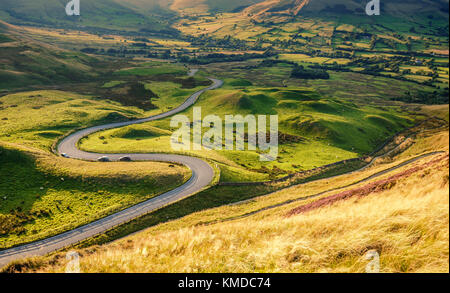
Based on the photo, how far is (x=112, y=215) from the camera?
42.9 metres

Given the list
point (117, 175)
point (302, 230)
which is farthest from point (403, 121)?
point (302, 230)

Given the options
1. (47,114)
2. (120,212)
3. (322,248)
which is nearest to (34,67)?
(47,114)

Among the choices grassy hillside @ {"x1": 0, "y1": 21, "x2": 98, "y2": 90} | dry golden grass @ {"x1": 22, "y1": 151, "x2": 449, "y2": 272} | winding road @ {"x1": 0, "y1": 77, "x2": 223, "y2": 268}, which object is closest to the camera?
dry golden grass @ {"x1": 22, "y1": 151, "x2": 449, "y2": 272}

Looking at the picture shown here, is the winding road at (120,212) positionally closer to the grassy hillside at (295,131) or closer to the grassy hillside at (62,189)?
the grassy hillside at (62,189)

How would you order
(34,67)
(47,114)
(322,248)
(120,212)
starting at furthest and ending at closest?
(34,67), (47,114), (120,212), (322,248)

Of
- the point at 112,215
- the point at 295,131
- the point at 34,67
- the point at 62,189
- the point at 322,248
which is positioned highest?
the point at 34,67

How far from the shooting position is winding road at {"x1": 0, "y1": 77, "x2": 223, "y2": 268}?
34594 millimetres

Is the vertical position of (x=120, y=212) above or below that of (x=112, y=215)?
above

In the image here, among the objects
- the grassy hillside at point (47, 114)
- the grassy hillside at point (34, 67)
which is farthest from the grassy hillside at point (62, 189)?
the grassy hillside at point (34, 67)

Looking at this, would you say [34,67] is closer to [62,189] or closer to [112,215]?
[62,189]

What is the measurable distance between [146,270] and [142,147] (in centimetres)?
7180

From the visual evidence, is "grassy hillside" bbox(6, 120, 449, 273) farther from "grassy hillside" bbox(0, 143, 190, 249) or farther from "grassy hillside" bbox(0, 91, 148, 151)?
"grassy hillside" bbox(0, 91, 148, 151)

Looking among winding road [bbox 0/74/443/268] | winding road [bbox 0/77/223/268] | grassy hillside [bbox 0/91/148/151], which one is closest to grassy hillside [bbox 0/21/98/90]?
grassy hillside [bbox 0/91/148/151]

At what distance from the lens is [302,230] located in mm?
9766
